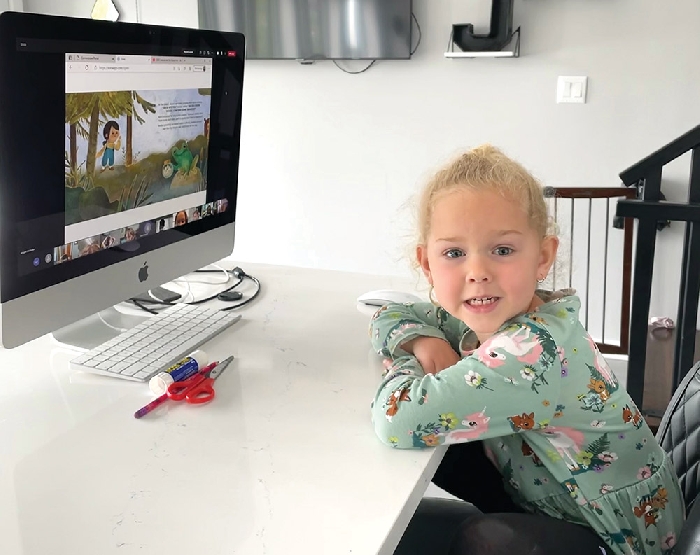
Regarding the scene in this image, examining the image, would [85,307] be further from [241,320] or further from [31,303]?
[241,320]

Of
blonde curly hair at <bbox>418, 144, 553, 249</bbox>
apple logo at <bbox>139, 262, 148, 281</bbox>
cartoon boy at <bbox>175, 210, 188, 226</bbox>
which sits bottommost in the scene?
apple logo at <bbox>139, 262, 148, 281</bbox>

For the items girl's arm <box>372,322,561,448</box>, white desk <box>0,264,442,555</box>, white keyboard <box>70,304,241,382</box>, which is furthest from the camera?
white keyboard <box>70,304,241,382</box>

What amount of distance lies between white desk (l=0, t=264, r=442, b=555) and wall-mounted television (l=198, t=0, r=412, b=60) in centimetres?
229

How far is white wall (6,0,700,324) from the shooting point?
302 centimetres

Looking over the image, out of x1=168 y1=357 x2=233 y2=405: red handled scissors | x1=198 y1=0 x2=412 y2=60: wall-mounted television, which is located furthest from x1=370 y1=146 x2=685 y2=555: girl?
x1=198 y1=0 x2=412 y2=60: wall-mounted television

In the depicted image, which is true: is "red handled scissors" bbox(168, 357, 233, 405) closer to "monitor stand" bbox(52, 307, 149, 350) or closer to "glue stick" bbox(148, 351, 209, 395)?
"glue stick" bbox(148, 351, 209, 395)

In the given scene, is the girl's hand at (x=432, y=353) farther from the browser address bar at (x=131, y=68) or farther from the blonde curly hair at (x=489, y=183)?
the browser address bar at (x=131, y=68)

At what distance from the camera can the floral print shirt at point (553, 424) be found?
958 millimetres

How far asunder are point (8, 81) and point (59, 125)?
0.10m

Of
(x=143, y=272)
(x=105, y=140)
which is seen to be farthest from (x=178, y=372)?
(x=105, y=140)

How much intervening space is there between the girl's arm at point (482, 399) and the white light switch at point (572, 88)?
2375 millimetres

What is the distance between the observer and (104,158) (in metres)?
1.19

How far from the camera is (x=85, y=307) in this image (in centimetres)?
120

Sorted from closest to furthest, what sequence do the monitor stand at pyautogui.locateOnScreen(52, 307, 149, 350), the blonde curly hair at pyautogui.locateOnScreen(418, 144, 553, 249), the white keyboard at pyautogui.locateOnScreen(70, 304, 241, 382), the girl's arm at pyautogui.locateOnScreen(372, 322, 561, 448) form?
the girl's arm at pyautogui.locateOnScreen(372, 322, 561, 448) < the blonde curly hair at pyautogui.locateOnScreen(418, 144, 553, 249) < the white keyboard at pyautogui.locateOnScreen(70, 304, 241, 382) < the monitor stand at pyautogui.locateOnScreen(52, 307, 149, 350)
